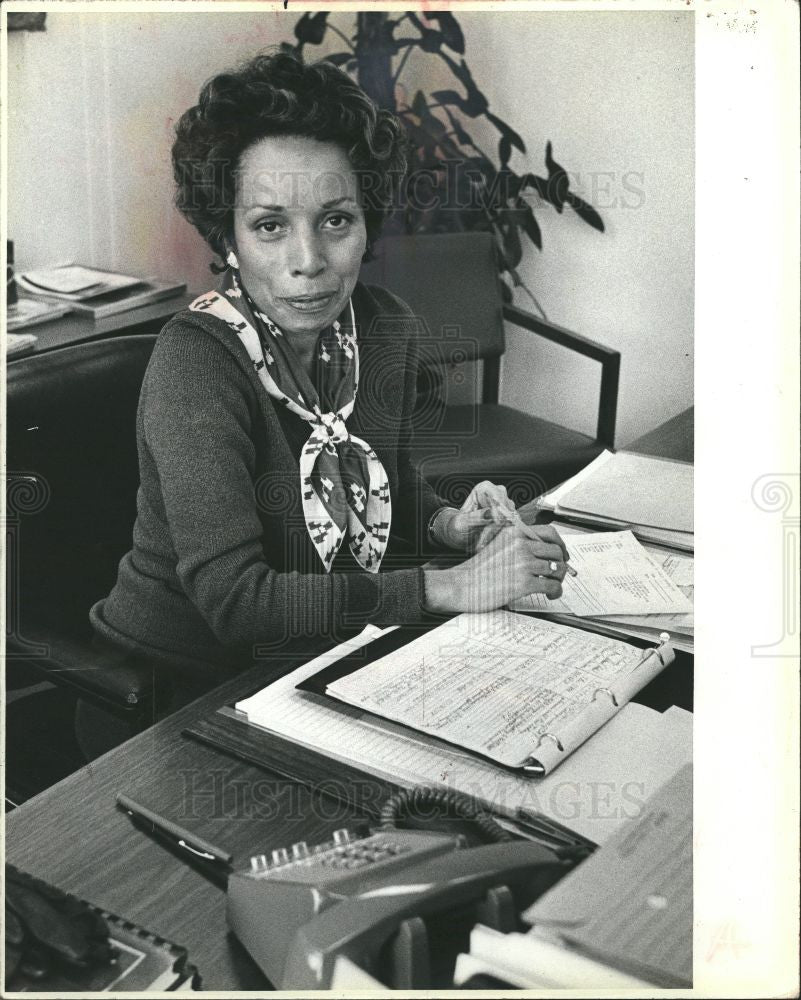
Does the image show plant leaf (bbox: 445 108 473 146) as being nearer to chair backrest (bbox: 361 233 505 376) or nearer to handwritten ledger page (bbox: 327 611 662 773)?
chair backrest (bbox: 361 233 505 376)

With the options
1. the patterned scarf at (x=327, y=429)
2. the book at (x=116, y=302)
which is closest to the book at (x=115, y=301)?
the book at (x=116, y=302)

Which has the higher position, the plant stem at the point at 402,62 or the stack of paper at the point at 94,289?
the plant stem at the point at 402,62

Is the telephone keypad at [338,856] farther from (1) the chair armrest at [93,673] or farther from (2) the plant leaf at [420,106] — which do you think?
Result: (2) the plant leaf at [420,106]

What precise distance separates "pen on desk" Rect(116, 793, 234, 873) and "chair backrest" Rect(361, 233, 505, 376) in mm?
1322

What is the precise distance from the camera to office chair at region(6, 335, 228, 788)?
106cm

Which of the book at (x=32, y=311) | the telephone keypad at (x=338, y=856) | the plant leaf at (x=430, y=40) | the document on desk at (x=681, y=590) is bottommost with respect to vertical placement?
the telephone keypad at (x=338, y=856)

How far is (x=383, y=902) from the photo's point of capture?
0.64 meters

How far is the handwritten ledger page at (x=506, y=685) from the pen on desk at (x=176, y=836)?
0.20m

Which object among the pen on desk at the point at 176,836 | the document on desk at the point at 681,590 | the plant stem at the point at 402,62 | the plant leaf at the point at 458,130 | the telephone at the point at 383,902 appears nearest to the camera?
the telephone at the point at 383,902

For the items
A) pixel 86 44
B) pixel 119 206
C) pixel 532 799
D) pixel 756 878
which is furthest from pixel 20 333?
pixel 756 878

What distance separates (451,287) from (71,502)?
1.17 m

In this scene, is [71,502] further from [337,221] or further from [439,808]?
[439,808]

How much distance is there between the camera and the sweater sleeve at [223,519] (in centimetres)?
108

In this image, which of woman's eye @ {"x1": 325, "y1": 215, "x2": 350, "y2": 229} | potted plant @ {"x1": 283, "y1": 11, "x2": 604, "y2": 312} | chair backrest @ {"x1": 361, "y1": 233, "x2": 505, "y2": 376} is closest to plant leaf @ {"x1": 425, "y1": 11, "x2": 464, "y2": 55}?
potted plant @ {"x1": 283, "y1": 11, "x2": 604, "y2": 312}
